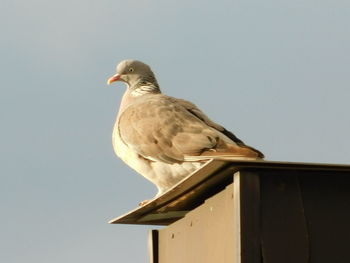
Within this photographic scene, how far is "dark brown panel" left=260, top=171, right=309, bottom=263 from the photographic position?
5.09 metres

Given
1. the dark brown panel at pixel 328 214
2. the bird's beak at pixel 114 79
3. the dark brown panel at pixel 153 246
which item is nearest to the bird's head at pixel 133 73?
the bird's beak at pixel 114 79

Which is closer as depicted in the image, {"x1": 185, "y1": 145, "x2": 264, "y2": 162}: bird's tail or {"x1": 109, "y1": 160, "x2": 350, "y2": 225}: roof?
{"x1": 109, "y1": 160, "x2": 350, "y2": 225}: roof

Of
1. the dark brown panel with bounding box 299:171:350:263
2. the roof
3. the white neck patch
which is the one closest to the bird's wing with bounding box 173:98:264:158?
the white neck patch

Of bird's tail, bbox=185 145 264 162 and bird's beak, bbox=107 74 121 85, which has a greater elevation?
bird's beak, bbox=107 74 121 85

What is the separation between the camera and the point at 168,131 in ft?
32.0

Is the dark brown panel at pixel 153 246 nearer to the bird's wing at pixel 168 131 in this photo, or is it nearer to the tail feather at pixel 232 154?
the tail feather at pixel 232 154

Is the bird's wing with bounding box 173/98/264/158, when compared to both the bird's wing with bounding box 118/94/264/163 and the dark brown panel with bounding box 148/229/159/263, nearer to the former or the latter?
the bird's wing with bounding box 118/94/264/163

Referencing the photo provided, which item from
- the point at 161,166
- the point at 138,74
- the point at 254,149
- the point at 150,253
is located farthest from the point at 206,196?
the point at 138,74

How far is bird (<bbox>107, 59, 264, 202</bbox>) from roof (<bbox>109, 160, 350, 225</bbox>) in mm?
1528

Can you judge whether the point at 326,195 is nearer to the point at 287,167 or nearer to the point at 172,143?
the point at 287,167

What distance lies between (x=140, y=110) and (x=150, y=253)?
365 centimetres

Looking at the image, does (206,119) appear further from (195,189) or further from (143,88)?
(195,189)

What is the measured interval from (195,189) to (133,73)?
594 cm

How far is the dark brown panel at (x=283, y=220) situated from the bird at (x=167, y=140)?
3215 millimetres
